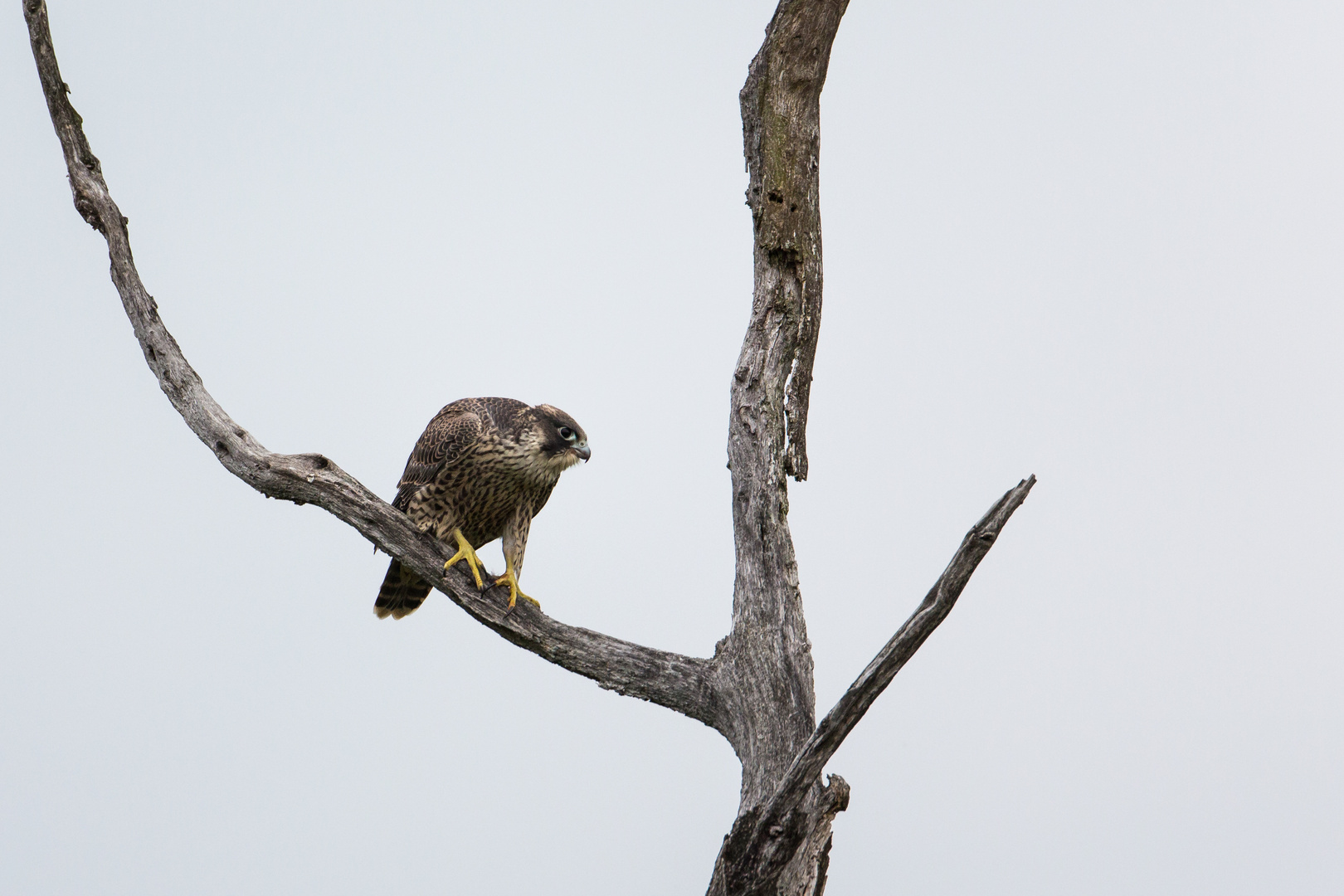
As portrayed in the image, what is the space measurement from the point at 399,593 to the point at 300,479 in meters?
1.04

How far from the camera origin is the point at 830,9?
12.1 ft

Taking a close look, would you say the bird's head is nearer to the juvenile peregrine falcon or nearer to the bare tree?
the juvenile peregrine falcon

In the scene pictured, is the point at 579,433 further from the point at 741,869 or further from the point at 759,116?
the point at 741,869

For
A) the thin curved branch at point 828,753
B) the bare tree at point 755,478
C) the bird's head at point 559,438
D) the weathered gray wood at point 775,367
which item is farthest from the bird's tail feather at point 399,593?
the thin curved branch at point 828,753

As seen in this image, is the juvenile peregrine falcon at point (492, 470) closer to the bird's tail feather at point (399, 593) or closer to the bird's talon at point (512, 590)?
the bird's talon at point (512, 590)

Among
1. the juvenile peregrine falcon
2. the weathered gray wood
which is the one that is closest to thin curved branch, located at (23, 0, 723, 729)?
the weathered gray wood

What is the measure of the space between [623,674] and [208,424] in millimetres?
1688

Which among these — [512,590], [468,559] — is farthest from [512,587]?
[468,559]

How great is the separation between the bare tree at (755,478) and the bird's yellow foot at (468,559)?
46 mm

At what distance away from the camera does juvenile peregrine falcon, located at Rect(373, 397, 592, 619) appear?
4.36 meters

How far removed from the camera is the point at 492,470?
436 cm

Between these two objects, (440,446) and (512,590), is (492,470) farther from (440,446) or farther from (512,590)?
(512,590)

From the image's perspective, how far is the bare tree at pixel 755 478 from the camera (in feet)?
11.3

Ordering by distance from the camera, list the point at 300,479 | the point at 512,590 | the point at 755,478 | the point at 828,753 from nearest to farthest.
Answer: the point at 828,753, the point at 755,478, the point at 300,479, the point at 512,590
